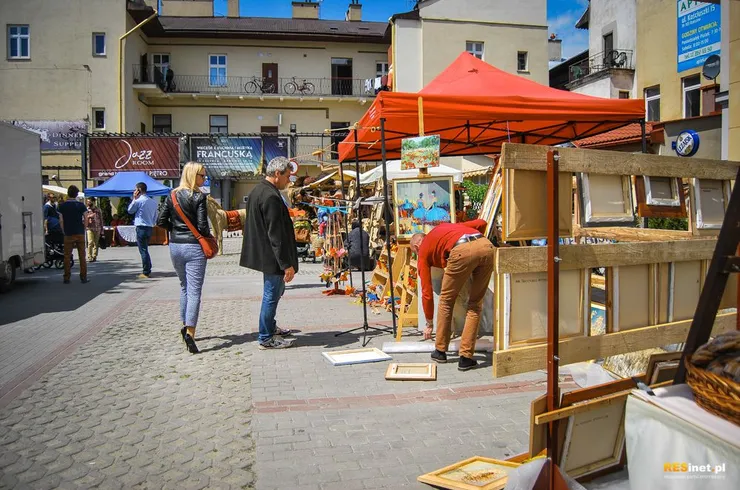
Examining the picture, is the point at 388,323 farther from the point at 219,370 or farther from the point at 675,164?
the point at 675,164

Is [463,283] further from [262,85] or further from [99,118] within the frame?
[262,85]

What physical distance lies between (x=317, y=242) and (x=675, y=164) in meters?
12.6

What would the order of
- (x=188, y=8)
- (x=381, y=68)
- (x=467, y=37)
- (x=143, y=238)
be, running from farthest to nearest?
(x=188, y=8), (x=381, y=68), (x=467, y=37), (x=143, y=238)

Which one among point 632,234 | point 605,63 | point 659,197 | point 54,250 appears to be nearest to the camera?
point 659,197

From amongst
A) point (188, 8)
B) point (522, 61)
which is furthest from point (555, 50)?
point (188, 8)

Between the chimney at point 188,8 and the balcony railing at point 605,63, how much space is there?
24.3 metres

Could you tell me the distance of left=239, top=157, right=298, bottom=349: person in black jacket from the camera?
242 inches

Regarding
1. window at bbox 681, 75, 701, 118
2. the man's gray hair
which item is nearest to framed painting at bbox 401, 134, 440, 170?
the man's gray hair

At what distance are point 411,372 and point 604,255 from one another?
297cm

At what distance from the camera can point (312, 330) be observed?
7.55 metres

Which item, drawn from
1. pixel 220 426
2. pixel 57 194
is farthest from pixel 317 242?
pixel 57 194

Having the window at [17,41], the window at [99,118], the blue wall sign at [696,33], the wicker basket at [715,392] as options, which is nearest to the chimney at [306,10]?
the window at [99,118]

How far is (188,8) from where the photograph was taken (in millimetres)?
40344

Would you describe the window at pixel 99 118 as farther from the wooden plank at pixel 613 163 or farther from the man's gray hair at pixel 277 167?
the wooden plank at pixel 613 163
